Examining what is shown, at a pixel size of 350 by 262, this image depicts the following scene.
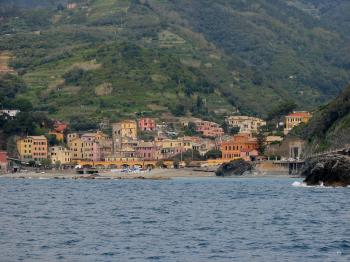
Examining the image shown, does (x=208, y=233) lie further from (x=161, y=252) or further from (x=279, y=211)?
(x=279, y=211)

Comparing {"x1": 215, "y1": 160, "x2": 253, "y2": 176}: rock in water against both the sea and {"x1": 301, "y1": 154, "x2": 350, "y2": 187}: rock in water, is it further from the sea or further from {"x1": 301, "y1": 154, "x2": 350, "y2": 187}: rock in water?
the sea

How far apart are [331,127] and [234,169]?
21323mm

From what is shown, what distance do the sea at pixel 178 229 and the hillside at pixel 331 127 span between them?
60305 mm

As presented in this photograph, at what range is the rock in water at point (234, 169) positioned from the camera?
7525 inches

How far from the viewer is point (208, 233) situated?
6738 centimetres

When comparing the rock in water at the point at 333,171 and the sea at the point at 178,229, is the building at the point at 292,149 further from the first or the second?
the sea at the point at 178,229

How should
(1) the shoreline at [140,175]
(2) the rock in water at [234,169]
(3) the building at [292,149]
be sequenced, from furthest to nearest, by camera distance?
1. (2) the rock in water at [234,169]
2. (3) the building at [292,149]
3. (1) the shoreline at [140,175]

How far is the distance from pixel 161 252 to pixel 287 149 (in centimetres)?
13817

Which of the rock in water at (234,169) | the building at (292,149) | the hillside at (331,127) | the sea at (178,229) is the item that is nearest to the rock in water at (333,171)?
the sea at (178,229)

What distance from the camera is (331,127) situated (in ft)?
575

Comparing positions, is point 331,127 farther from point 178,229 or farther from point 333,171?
point 178,229

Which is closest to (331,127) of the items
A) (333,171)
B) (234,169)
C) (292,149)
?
(292,149)

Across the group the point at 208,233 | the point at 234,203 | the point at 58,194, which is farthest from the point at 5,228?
the point at 58,194

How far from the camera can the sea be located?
58666mm
